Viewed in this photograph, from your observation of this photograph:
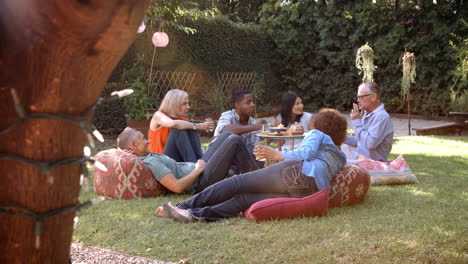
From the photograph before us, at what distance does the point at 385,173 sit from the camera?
5.38 metres

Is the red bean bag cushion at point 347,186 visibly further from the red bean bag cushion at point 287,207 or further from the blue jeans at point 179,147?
the blue jeans at point 179,147

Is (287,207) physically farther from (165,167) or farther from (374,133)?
(374,133)

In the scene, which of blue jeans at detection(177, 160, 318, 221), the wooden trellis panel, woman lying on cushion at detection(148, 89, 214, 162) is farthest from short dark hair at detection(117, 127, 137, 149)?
the wooden trellis panel

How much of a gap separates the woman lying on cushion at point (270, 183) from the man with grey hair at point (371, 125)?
4.98 ft

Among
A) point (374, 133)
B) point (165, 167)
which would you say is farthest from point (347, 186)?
→ point (165, 167)

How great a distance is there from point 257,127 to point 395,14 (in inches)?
417

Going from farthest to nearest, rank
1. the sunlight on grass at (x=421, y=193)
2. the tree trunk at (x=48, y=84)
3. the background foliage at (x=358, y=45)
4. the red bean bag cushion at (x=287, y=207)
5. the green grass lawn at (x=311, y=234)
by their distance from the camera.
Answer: the background foliage at (x=358, y=45), the sunlight on grass at (x=421, y=193), the red bean bag cushion at (x=287, y=207), the green grass lawn at (x=311, y=234), the tree trunk at (x=48, y=84)

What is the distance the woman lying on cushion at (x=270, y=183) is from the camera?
155 inches

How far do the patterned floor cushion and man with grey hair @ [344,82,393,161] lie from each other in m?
0.20

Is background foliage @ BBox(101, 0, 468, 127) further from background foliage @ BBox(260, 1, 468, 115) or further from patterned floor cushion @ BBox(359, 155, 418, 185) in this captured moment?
patterned floor cushion @ BBox(359, 155, 418, 185)

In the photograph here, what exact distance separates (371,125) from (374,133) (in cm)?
11

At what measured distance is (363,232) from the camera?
3.50 m

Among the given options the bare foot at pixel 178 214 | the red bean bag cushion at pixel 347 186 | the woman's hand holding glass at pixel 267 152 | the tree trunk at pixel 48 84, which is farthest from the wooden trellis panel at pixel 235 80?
the tree trunk at pixel 48 84

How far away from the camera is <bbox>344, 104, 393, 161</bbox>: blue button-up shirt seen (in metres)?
5.41
